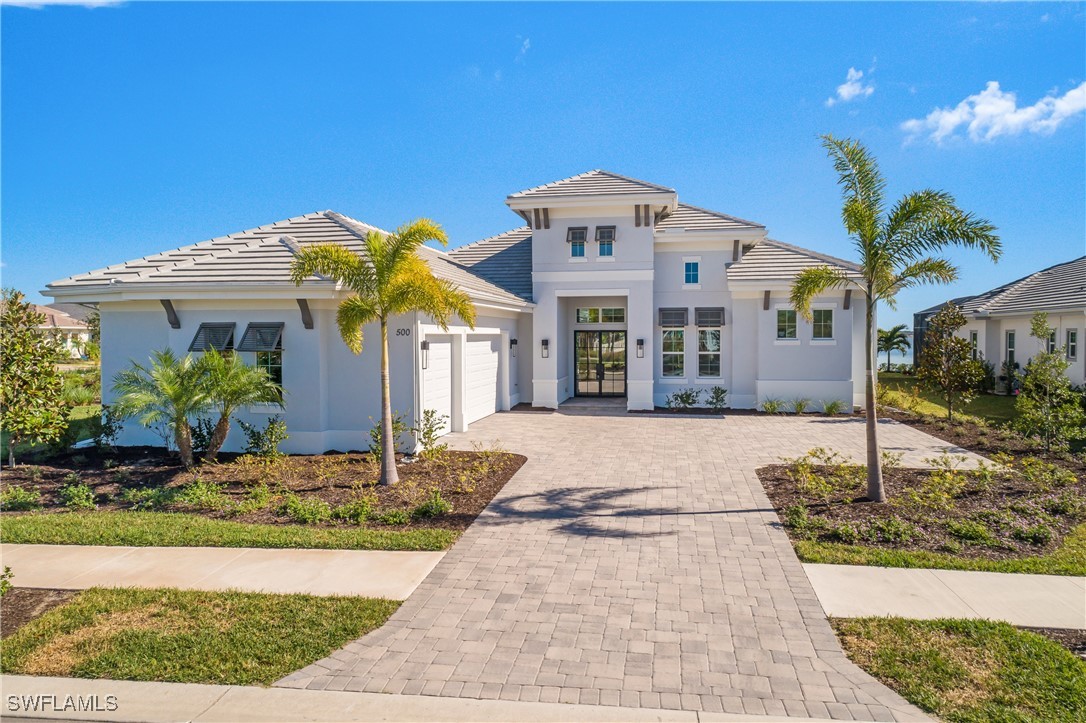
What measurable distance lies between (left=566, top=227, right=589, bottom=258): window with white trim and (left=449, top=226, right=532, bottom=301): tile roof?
1.79 m

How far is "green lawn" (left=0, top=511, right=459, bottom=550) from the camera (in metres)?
7.70

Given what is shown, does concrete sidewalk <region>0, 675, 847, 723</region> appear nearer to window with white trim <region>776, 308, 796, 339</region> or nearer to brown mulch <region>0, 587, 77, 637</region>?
brown mulch <region>0, 587, 77, 637</region>

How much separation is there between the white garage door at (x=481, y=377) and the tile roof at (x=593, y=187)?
4.59m

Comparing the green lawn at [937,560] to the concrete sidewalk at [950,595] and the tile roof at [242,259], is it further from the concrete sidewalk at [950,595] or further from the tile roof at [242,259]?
A: the tile roof at [242,259]

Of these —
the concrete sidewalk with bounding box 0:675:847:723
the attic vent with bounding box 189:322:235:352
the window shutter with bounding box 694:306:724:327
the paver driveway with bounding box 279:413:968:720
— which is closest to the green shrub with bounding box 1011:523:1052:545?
the paver driveway with bounding box 279:413:968:720

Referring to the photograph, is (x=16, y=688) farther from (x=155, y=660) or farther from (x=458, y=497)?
(x=458, y=497)

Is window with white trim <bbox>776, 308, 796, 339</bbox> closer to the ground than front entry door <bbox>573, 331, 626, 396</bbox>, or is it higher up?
higher up

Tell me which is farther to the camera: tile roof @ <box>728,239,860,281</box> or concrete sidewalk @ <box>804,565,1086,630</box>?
tile roof @ <box>728,239,860,281</box>

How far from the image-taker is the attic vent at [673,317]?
65.8 feet

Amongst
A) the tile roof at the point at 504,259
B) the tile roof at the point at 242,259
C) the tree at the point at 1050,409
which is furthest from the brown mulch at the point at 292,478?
the tree at the point at 1050,409

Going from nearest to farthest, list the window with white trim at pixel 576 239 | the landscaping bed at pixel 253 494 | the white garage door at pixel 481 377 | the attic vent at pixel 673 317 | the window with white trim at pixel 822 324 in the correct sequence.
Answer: the landscaping bed at pixel 253 494 < the white garage door at pixel 481 377 < the window with white trim at pixel 822 324 < the window with white trim at pixel 576 239 < the attic vent at pixel 673 317

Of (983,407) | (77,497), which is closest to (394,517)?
(77,497)

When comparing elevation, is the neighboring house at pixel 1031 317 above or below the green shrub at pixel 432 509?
above

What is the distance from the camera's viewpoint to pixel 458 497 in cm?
971
